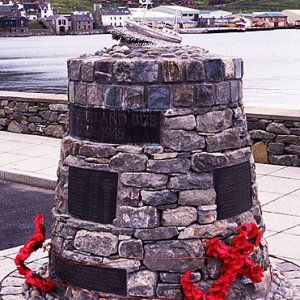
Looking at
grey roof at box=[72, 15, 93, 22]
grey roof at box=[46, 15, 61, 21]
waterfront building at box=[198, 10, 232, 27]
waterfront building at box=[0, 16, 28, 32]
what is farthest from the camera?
waterfront building at box=[198, 10, 232, 27]

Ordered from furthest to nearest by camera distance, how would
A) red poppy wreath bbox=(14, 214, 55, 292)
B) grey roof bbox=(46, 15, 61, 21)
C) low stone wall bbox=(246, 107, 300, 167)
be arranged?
grey roof bbox=(46, 15, 61, 21), low stone wall bbox=(246, 107, 300, 167), red poppy wreath bbox=(14, 214, 55, 292)

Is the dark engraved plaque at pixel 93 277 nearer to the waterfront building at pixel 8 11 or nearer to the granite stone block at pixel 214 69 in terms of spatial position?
the granite stone block at pixel 214 69

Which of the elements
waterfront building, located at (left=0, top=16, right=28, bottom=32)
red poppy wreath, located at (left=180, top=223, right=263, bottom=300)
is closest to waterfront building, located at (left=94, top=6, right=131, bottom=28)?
waterfront building, located at (left=0, top=16, right=28, bottom=32)

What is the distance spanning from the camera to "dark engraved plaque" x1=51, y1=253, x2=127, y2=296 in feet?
20.8

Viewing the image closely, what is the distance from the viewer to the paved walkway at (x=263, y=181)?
8.37 metres

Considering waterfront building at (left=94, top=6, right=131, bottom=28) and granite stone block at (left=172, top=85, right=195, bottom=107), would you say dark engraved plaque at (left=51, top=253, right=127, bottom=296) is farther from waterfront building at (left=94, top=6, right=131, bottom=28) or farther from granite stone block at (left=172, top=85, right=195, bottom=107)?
waterfront building at (left=94, top=6, right=131, bottom=28)

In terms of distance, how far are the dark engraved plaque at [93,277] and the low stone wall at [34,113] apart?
869 cm

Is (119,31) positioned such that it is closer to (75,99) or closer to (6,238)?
(75,99)

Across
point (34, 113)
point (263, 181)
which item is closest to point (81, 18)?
point (34, 113)

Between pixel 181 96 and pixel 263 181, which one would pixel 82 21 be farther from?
pixel 181 96

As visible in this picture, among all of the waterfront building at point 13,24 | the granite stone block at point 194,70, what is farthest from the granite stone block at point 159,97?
the waterfront building at point 13,24

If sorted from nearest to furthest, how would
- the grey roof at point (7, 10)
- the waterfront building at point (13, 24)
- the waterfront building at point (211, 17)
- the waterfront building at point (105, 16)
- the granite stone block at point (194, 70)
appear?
the granite stone block at point (194, 70) → the waterfront building at point (105, 16) → the waterfront building at point (13, 24) → the grey roof at point (7, 10) → the waterfront building at point (211, 17)

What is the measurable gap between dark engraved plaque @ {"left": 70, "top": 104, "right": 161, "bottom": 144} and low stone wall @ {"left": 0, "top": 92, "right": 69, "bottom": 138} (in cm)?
878

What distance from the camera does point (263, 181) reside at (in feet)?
38.3
